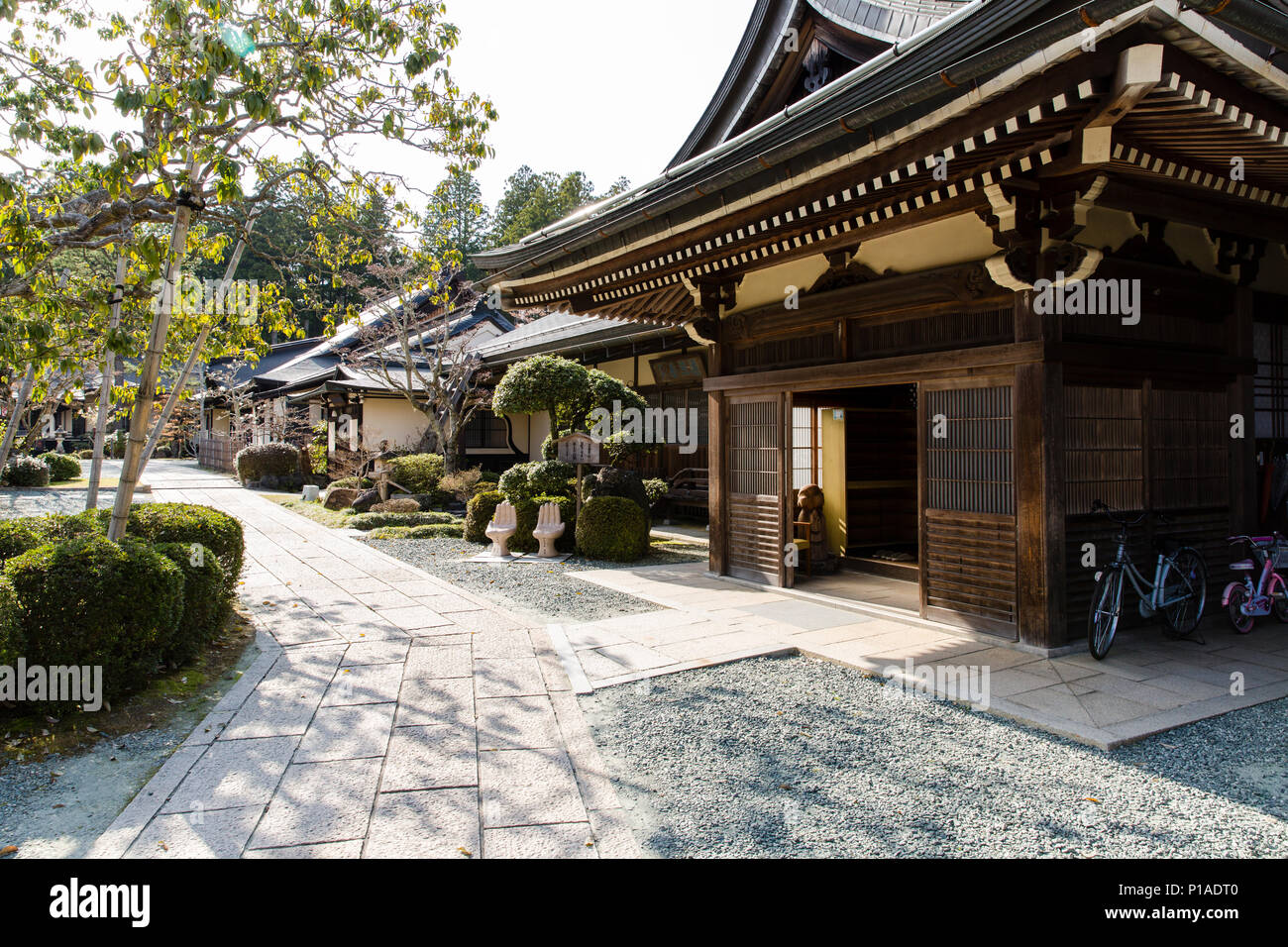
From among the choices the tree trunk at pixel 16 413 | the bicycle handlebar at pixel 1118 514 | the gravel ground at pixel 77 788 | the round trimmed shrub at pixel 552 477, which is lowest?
the gravel ground at pixel 77 788

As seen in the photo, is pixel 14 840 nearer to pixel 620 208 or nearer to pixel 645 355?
pixel 620 208

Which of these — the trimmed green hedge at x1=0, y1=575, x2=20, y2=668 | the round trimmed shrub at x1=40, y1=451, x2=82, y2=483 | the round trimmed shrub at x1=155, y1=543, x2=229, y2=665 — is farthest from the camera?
the round trimmed shrub at x1=40, y1=451, x2=82, y2=483

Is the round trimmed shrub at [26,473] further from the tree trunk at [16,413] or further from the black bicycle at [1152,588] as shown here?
the black bicycle at [1152,588]

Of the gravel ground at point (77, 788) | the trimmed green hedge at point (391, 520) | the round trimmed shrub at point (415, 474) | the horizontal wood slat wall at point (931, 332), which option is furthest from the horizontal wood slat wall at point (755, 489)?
the round trimmed shrub at point (415, 474)

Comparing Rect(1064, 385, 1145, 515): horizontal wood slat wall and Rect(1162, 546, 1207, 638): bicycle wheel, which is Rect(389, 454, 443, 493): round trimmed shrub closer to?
Rect(1064, 385, 1145, 515): horizontal wood slat wall

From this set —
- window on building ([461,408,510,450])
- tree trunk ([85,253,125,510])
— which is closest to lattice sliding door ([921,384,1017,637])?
tree trunk ([85,253,125,510])

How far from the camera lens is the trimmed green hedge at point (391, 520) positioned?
12.3m

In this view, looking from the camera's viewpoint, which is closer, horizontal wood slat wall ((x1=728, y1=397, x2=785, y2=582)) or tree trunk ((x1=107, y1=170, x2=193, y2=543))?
tree trunk ((x1=107, y1=170, x2=193, y2=543))

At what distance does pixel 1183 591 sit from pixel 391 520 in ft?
35.3

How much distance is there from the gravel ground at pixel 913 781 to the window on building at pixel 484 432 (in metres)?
15.9

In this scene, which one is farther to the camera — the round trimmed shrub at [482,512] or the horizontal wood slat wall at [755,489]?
the round trimmed shrub at [482,512]

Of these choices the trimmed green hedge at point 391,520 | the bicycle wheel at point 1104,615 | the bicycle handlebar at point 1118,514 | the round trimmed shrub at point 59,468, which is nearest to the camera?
the bicycle wheel at point 1104,615

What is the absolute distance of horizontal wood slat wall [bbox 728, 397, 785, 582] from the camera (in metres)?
7.29

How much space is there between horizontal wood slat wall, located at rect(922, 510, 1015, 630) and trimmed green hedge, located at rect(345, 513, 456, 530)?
28.3 ft
